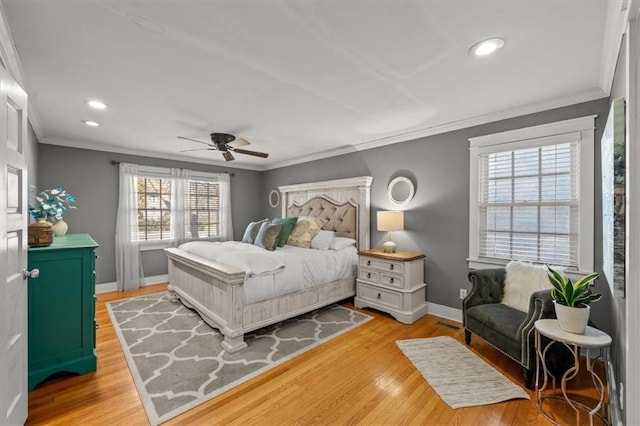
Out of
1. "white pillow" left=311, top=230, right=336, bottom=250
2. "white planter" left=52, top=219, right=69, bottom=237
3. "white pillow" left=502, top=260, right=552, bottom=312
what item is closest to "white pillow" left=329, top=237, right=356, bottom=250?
"white pillow" left=311, top=230, right=336, bottom=250

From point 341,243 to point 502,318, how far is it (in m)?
2.30

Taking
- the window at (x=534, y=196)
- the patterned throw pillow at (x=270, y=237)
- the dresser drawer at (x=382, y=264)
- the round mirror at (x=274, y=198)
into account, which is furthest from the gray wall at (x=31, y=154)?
the window at (x=534, y=196)

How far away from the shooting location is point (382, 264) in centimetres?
366

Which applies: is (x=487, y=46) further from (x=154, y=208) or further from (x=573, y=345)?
(x=154, y=208)

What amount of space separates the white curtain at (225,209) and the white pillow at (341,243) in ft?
9.00

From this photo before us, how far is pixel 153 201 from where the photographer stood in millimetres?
5242

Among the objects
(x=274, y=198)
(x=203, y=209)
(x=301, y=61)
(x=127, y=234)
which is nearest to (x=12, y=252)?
(x=301, y=61)

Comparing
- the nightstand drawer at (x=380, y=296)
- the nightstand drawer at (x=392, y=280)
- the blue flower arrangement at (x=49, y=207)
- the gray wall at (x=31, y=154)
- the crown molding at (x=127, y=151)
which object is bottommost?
the nightstand drawer at (x=380, y=296)

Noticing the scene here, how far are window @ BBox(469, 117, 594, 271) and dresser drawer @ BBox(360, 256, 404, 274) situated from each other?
828 millimetres

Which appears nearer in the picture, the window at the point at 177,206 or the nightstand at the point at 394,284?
the nightstand at the point at 394,284

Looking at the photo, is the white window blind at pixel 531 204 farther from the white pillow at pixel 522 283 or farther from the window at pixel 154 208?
the window at pixel 154 208

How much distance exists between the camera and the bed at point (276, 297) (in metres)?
2.76

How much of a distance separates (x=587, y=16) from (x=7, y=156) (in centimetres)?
321

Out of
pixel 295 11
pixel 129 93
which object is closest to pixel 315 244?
pixel 129 93
